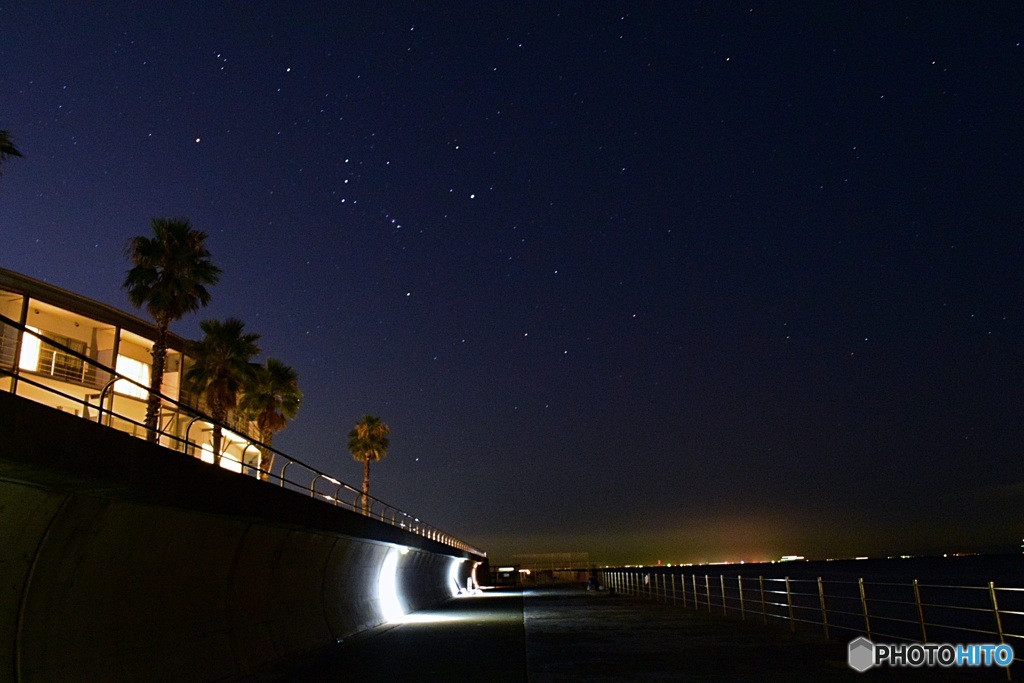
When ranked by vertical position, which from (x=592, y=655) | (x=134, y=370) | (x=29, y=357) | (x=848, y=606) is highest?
(x=134, y=370)

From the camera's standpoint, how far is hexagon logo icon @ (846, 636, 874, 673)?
11.2 meters

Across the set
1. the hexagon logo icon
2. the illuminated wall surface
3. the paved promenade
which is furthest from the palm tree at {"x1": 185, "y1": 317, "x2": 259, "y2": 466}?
the hexagon logo icon

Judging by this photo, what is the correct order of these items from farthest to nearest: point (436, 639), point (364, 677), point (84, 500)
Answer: point (436, 639)
point (364, 677)
point (84, 500)

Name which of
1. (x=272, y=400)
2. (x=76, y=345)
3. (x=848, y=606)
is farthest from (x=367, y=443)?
(x=848, y=606)

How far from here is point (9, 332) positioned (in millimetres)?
29906

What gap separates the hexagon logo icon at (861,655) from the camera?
11.2 m

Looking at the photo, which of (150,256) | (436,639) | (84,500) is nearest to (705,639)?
(436,639)

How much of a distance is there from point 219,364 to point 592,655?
25124 millimetres

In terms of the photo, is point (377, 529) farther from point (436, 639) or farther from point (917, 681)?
point (917, 681)

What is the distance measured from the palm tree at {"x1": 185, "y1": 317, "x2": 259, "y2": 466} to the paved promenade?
16578 mm

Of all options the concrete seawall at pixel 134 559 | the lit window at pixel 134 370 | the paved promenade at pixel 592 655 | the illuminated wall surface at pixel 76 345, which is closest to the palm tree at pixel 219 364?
the illuminated wall surface at pixel 76 345

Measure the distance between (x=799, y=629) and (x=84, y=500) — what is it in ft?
49.4

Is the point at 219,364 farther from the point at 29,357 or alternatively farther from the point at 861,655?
the point at 861,655

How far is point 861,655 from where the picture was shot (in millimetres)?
12094
